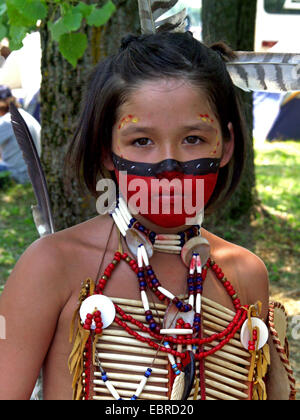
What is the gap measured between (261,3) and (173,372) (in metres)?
13.5

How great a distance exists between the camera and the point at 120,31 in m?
3.74

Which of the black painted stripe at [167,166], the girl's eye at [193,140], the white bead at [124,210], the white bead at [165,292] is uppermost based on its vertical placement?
the girl's eye at [193,140]

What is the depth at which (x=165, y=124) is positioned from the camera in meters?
2.01

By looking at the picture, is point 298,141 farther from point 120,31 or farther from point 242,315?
point 242,315

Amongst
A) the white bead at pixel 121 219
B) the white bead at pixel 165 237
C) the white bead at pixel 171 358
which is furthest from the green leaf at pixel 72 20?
the white bead at pixel 171 358

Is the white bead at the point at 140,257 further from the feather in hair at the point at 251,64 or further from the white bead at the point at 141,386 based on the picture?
the feather in hair at the point at 251,64

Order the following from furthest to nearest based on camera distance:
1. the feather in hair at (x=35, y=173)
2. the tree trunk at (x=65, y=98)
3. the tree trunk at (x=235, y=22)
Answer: the tree trunk at (x=235, y=22), the tree trunk at (x=65, y=98), the feather in hair at (x=35, y=173)

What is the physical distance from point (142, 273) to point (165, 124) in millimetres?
502

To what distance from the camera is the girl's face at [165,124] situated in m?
2.02

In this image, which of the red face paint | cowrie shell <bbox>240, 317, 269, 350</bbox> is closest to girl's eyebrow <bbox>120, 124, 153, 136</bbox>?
the red face paint

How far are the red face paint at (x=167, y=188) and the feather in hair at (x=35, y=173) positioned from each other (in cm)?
65

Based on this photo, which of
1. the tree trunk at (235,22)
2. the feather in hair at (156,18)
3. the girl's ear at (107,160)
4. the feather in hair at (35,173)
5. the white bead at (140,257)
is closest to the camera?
the white bead at (140,257)

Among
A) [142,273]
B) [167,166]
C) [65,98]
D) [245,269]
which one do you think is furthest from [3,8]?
[65,98]

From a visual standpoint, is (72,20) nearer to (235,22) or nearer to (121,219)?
(121,219)
